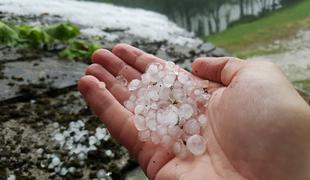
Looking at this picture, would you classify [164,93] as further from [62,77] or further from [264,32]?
[264,32]

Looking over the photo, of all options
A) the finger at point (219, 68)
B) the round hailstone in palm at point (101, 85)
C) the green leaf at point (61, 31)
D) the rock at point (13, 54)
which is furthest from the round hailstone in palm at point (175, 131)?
the green leaf at point (61, 31)

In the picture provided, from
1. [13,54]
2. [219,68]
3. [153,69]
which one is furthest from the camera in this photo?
[13,54]

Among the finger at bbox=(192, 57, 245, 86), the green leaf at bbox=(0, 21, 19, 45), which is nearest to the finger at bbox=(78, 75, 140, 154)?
the finger at bbox=(192, 57, 245, 86)

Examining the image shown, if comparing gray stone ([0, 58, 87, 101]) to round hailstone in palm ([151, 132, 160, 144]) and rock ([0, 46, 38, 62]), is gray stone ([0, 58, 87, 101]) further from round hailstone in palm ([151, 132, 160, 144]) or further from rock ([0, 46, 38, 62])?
round hailstone in palm ([151, 132, 160, 144])

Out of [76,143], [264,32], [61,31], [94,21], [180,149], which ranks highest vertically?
[180,149]

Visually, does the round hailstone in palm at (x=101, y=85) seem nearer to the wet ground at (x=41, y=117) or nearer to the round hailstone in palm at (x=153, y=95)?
the round hailstone in palm at (x=153, y=95)

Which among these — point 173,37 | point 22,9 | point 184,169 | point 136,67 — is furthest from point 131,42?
point 184,169

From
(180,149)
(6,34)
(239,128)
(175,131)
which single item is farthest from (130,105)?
(6,34)
